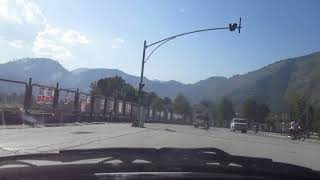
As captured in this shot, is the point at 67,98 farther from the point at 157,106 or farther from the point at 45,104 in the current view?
the point at 157,106

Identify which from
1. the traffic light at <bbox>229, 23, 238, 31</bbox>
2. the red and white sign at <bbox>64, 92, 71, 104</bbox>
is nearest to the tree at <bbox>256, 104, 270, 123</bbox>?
the red and white sign at <bbox>64, 92, 71, 104</bbox>

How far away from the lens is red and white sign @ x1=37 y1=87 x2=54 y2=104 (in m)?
43.5

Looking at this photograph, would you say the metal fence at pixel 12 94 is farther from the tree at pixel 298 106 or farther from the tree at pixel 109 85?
the tree at pixel 109 85

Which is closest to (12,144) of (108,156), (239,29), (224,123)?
(108,156)

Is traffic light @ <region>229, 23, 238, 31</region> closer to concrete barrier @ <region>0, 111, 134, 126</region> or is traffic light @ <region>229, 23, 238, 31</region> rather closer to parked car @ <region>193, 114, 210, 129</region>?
concrete barrier @ <region>0, 111, 134, 126</region>

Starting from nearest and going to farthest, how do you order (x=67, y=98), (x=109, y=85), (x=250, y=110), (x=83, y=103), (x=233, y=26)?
1. (x=233, y=26)
2. (x=67, y=98)
3. (x=83, y=103)
4. (x=109, y=85)
5. (x=250, y=110)

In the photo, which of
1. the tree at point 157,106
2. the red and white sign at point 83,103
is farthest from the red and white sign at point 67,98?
the tree at point 157,106

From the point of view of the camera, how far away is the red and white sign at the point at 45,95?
4350 centimetres

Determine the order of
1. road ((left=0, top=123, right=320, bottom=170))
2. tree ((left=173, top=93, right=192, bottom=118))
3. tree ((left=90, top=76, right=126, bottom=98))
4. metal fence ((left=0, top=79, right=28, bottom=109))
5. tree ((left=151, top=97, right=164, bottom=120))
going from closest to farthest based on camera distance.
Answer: road ((left=0, top=123, right=320, bottom=170))
metal fence ((left=0, top=79, right=28, bottom=109))
tree ((left=151, top=97, right=164, bottom=120))
tree ((left=90, top=76, right=126, bottom=98))
tree ((left=173, top=93, right=192, bottom=118))

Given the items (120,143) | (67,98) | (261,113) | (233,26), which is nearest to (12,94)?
(67,98)

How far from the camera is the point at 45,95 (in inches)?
1754

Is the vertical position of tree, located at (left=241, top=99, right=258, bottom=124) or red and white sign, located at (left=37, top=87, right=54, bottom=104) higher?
tree, located at (left=241, top=99, right=258, bottom=124)

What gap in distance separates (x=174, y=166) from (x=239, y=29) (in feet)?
127

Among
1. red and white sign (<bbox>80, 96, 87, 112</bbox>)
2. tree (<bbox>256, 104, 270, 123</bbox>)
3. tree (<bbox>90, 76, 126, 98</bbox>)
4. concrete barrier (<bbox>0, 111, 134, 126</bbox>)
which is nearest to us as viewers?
concrete barrier (<bbox>0, 111, 134, 126</bbox>)
